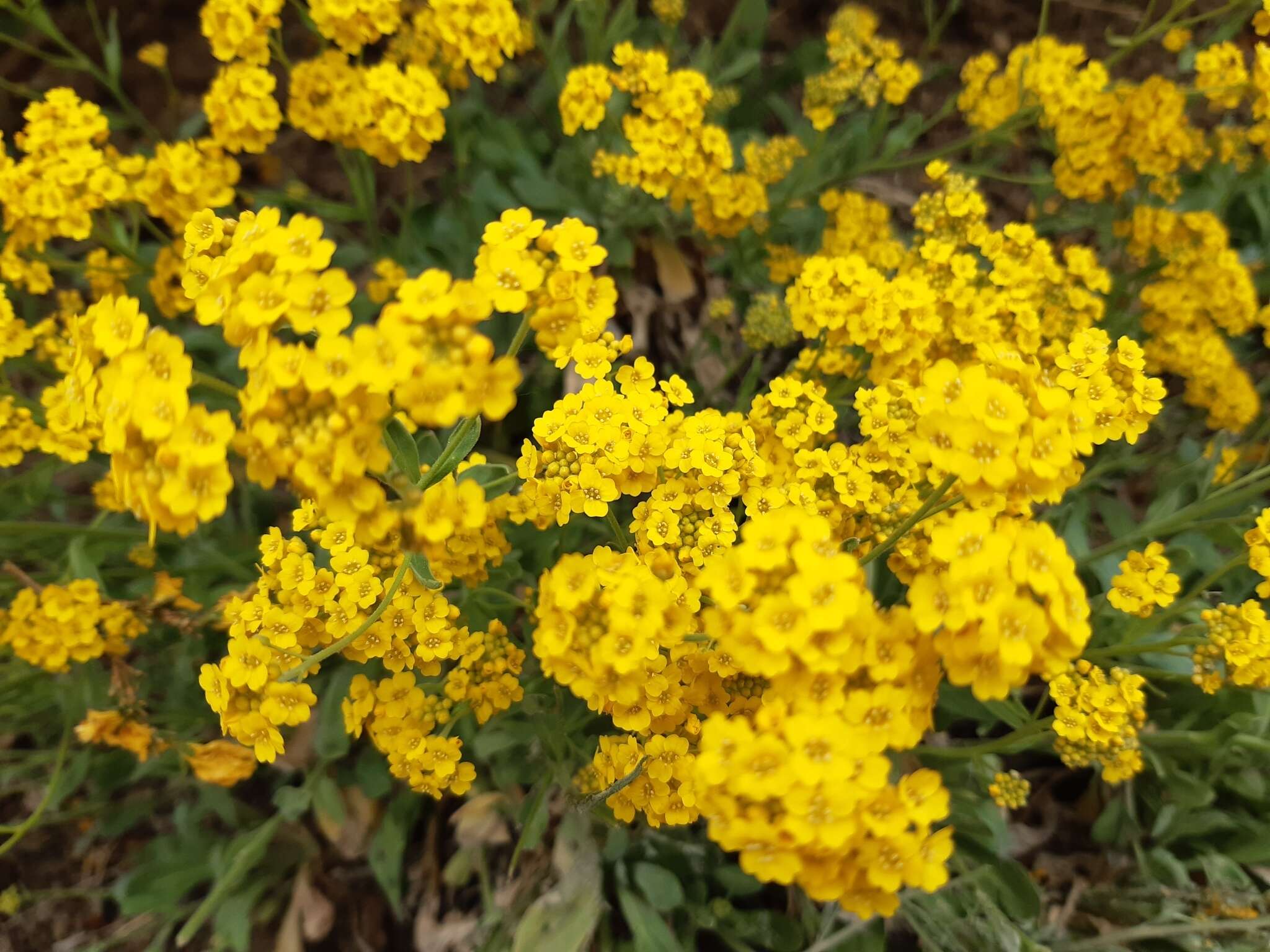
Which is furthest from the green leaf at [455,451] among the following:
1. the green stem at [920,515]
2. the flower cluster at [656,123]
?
the flower cluster at [656,123]

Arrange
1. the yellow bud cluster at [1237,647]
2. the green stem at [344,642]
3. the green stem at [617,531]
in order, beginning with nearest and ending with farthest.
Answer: the green stem at [344,642] → the green stem at [617,531] → the yellow bud cluster at [1237,647]

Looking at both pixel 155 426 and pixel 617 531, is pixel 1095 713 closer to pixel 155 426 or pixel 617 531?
pixel 617 531

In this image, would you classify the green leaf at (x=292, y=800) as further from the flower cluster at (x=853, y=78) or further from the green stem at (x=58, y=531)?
the flower cluster at (x=853, y=78)

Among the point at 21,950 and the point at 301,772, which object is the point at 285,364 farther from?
the point at 21,950

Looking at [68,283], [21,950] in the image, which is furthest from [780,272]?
[21,950]

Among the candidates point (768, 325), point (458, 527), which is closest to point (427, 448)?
point (458, 527)

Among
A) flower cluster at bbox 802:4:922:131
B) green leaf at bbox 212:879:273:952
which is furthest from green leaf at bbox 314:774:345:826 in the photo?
flower cluster at bbox 802:4:922:131
